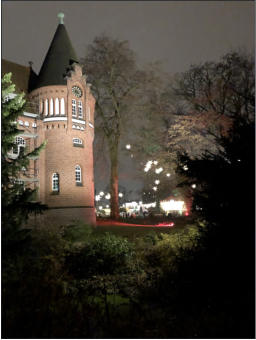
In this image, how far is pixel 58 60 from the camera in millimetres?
29297

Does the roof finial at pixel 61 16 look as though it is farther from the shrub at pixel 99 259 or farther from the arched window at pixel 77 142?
the shrub at pixel 99 259

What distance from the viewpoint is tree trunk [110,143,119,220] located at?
109 ft

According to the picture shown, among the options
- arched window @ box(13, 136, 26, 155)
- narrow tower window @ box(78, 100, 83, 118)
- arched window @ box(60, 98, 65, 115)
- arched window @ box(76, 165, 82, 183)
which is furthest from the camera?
narrow tower window @ box(78, 100, 83, 118)

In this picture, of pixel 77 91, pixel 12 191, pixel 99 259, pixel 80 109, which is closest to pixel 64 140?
pixel 80 109

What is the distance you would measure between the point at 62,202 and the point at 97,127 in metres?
10.7

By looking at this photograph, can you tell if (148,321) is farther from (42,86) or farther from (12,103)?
(42,86)

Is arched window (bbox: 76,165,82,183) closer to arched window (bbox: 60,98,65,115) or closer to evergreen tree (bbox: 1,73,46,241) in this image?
arched window (bbox: 60,98,65,115)

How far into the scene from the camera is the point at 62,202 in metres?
26.5

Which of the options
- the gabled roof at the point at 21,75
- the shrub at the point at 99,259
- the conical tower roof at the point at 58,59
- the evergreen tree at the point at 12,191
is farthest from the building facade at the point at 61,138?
the evergreen tree at the point at 12,191

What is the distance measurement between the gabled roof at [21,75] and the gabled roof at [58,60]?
1950mm

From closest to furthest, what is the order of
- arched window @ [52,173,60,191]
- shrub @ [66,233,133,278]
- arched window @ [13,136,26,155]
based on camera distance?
arched window @ [13,136,26,155] → shrub @ [66,233,133,278] → arched window @ [52,173,60,191]

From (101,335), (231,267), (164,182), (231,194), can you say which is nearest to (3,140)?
(101,335)

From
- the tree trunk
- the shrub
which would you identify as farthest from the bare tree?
the shrub

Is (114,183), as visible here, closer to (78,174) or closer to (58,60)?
(78,174)
